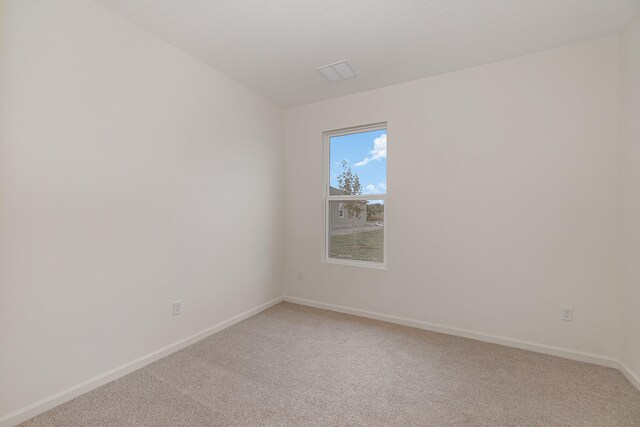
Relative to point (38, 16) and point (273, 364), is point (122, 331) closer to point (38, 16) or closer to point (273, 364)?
point (273, 364)

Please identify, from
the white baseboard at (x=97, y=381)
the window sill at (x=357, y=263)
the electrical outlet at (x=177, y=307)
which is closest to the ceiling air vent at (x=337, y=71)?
the window sill at (x=357, y=263)

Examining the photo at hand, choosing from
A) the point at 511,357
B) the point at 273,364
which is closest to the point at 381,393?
the point at 273,364

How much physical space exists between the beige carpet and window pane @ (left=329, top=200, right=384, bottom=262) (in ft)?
3.39

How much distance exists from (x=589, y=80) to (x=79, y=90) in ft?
12.5

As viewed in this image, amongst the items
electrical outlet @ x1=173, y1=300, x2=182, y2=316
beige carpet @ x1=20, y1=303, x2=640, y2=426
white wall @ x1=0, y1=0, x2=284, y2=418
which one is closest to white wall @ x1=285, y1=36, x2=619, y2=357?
beige carpet @ x1=20, y1=303, x2=640, y2=426

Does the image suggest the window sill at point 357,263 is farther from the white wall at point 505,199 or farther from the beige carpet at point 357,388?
the beige carpet at point 357,388

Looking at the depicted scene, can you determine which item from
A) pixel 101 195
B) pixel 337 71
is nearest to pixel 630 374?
pixel 337 71

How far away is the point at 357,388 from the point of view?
1.98 metres

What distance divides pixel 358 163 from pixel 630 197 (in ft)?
7.70

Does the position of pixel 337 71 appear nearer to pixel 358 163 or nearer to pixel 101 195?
pixel 358 163

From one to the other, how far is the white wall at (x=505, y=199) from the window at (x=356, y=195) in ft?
0.52

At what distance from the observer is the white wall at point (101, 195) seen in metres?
1.63

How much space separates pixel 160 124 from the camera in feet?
7.79

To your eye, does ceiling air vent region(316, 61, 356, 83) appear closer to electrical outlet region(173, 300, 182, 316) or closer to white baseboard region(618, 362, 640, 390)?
electrical outlet region(173, 300, 182, 316)
